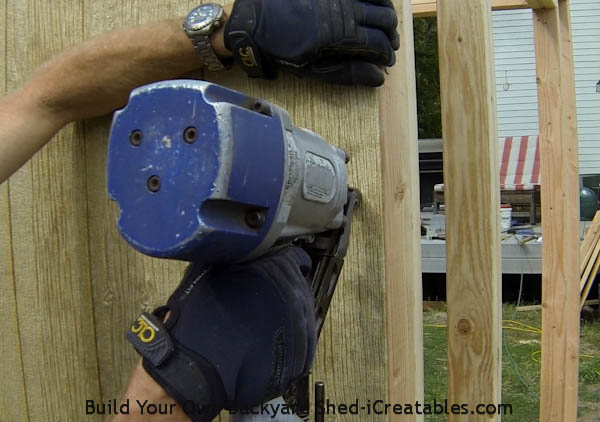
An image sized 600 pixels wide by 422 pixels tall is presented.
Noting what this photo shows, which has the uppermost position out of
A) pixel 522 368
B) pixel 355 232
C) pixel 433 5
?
pixel 433 5

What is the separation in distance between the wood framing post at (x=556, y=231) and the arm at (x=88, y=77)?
291cm

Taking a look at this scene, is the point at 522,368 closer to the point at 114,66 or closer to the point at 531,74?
the point at 114,66

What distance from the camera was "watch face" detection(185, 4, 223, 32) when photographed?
1.38 metres

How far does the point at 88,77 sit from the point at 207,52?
277mm

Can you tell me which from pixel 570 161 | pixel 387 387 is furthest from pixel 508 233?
pixel 387 387

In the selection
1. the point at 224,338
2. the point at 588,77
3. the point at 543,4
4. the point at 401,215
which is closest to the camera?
the point at 224,338

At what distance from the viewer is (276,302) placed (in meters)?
1.05

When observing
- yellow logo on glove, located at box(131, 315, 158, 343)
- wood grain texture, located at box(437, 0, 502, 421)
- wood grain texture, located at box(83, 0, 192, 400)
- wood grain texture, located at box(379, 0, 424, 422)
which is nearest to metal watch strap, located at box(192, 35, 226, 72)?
wood grain texture, located at box(83, 0, 192, 400)

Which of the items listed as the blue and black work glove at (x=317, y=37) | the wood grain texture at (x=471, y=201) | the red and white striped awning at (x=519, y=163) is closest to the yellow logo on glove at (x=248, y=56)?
the blue and black work glove at (x=317, y=37)

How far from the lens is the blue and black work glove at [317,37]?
129 cm

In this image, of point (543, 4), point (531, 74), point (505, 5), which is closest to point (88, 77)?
point (543, 4)

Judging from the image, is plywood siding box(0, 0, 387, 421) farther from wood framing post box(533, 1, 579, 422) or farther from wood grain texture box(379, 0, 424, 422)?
wood framing post box(533, 1, 579, 422)

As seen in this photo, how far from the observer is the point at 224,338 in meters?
1.02

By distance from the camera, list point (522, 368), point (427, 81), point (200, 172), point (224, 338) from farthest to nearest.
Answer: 1. point (427, 81)
2. point (522, 368)
3. point (224, 338)
4. point (200, 172)
